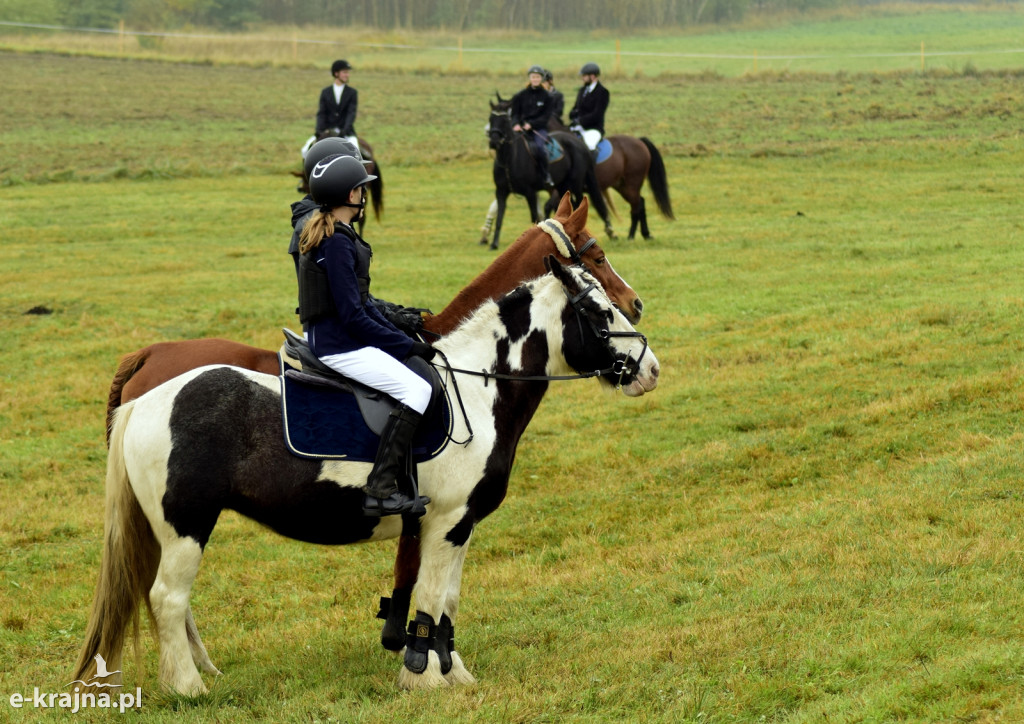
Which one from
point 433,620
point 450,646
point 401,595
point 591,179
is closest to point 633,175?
point 591,179

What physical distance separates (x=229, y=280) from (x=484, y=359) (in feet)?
43.5

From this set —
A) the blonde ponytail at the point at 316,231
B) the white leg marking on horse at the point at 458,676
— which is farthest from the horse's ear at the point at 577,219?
the white leg marking on horse at the point at 458,676

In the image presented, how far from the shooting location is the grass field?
5566 millimetres

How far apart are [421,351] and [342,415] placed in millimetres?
543

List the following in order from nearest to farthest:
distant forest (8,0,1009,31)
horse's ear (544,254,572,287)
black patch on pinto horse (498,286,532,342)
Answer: horse's ear (544,254,572,287), black patch on pinto horse (498,286,532,342), distant forest (8,0,1009,31)

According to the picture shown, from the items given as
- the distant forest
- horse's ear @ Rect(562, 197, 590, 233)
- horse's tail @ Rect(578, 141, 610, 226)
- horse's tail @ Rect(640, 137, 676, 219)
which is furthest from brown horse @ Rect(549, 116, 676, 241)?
the distant forest

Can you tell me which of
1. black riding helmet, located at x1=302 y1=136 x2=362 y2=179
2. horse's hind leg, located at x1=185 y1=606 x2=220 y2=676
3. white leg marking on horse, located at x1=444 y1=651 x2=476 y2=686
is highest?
black riding helmet, located at x1=302 y1=136 x2=362 y2=179

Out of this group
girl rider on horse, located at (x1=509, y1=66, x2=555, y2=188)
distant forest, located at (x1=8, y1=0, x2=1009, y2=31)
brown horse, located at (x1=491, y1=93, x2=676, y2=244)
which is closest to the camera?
girl rider on horse, located at (x1=509, y1=66, x2=555, y2=188)

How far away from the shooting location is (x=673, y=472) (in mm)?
9805

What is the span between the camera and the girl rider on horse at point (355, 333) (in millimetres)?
5527

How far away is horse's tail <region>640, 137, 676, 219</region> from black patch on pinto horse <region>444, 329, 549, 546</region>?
1606 cm
